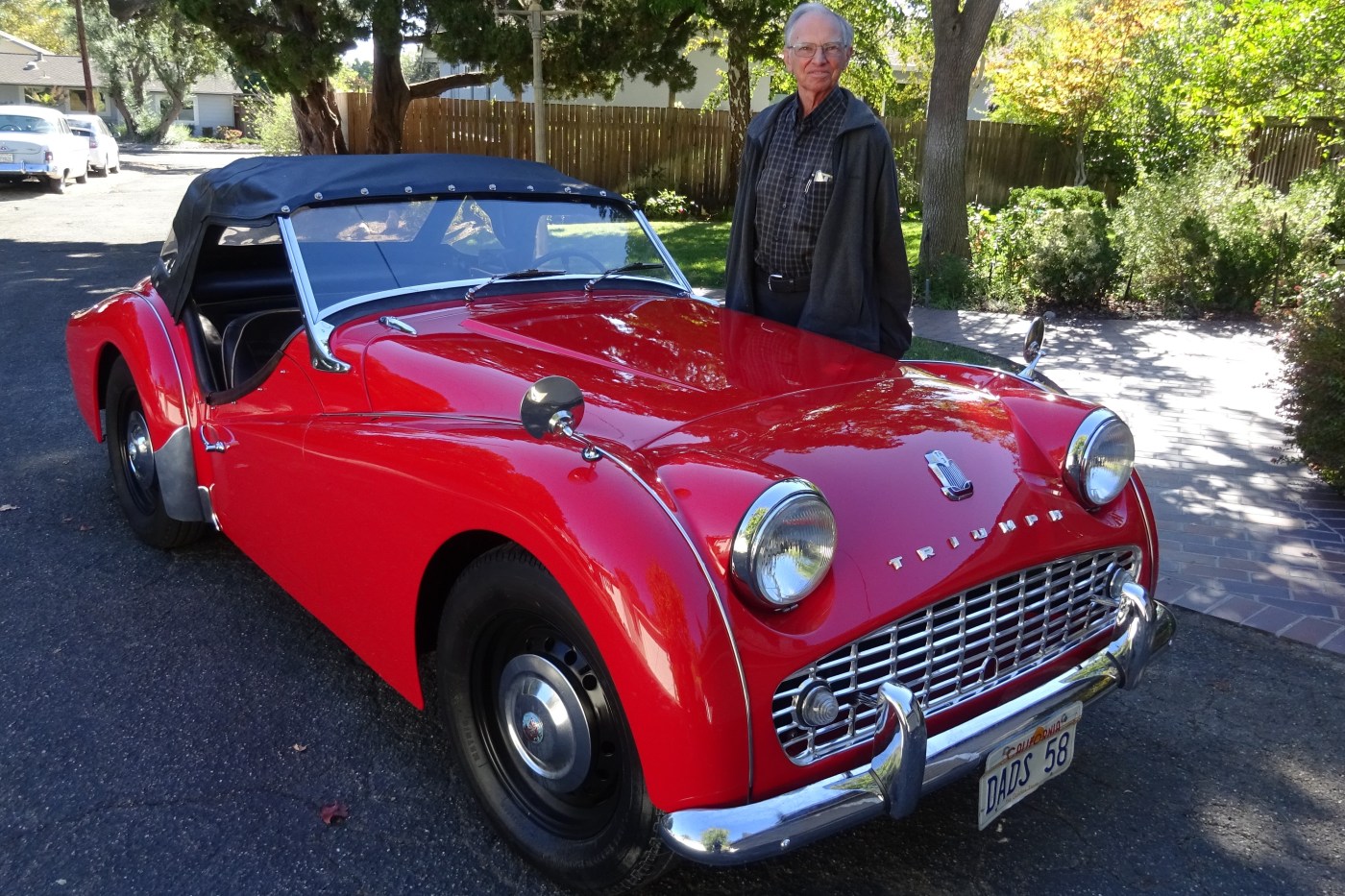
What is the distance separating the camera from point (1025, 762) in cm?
229

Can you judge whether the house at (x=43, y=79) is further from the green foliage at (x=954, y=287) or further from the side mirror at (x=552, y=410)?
the side mirror at (x=552, y=410)

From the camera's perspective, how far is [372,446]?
2732 millimetres

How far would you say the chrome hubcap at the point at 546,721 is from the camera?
7.32ft

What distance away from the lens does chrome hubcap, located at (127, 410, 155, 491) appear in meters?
4.25

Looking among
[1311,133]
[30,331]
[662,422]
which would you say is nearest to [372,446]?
[662,422]

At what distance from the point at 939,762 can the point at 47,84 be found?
70722 millimetres

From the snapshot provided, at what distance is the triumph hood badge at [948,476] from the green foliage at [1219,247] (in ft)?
27.9

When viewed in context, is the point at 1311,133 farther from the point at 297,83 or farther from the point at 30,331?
the point at 30,331

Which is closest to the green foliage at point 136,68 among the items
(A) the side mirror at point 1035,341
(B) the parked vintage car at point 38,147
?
(B) the parked vintage car at point 38,147

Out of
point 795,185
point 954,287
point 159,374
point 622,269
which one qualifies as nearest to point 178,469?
point 159,374

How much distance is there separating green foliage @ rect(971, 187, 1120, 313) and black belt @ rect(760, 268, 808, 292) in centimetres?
629

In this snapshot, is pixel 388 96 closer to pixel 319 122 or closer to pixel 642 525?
pixel 319 122

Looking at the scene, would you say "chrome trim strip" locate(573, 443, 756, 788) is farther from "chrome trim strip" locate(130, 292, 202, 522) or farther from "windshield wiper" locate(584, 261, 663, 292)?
"chrome trim strip" locate(130, 292, 202, 522)

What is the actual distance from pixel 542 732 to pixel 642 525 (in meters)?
0.62
